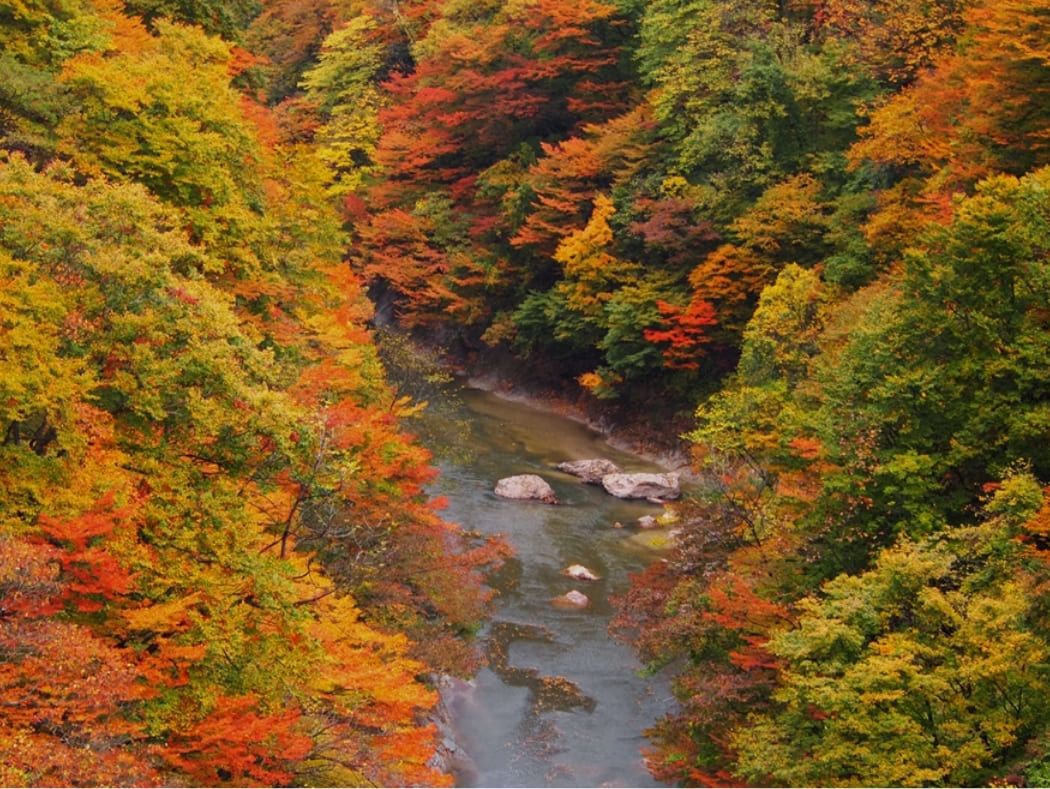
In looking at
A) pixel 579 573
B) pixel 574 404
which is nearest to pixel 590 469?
pixel 579 573

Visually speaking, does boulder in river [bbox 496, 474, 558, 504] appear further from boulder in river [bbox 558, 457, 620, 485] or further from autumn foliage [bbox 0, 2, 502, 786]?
autumn foliage [bbox 0, 2, 502, 786]

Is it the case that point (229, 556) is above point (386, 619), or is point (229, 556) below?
above

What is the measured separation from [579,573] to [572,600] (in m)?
1.46

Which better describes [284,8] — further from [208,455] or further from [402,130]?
[208,455]

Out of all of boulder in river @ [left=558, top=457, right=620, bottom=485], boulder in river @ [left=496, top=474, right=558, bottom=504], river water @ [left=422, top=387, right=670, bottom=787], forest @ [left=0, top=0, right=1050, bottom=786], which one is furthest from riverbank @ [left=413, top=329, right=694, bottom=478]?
boulder in river @ [left=496, top=474, right=558, bottom=504]

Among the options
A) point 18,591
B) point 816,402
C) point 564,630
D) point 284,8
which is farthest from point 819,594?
point 284,8

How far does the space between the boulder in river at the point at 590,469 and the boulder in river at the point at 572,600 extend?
899 cm

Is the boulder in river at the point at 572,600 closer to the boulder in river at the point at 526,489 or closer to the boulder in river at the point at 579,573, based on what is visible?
the boulder in river at the point at 579,573

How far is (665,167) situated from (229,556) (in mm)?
33242

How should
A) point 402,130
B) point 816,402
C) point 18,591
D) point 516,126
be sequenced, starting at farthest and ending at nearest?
1. point 402,130
2. point 516,126
3. point 816,402
4. point 18,591

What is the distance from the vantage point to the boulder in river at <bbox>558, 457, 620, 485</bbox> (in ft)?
123

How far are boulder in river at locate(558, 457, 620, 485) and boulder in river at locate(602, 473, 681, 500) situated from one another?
74 cm

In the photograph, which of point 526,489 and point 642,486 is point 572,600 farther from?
point 642,486

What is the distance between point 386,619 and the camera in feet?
68.8
